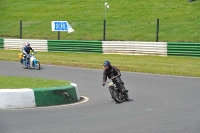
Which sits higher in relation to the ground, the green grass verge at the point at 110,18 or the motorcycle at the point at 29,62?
the green grass verge at the point at 110,18

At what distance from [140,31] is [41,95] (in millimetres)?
24788

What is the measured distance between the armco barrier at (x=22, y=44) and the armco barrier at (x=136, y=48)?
15.5 ft

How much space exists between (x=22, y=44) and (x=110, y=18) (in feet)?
31.1

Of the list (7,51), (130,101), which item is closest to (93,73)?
(130,101)

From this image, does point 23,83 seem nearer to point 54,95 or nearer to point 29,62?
point 54,95

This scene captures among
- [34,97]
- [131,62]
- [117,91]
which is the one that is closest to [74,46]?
[131,62]

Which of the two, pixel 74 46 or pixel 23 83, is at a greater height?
pixel 74 46

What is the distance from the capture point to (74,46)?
33594 millimetres

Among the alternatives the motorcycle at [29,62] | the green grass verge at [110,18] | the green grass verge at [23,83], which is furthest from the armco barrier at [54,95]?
the green grass verge at [110,18]

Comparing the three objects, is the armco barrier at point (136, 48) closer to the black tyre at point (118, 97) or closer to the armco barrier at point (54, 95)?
the black tyre at point (118, 97)

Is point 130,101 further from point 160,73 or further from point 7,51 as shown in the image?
point 7,51

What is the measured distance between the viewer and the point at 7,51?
116 feet

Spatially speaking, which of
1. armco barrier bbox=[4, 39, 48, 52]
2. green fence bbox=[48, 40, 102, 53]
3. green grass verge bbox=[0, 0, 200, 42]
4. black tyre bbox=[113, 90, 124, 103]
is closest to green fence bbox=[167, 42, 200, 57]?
green grass verge bbox=[0, 0, 200, 42]

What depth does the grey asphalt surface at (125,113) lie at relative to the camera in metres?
10.3
